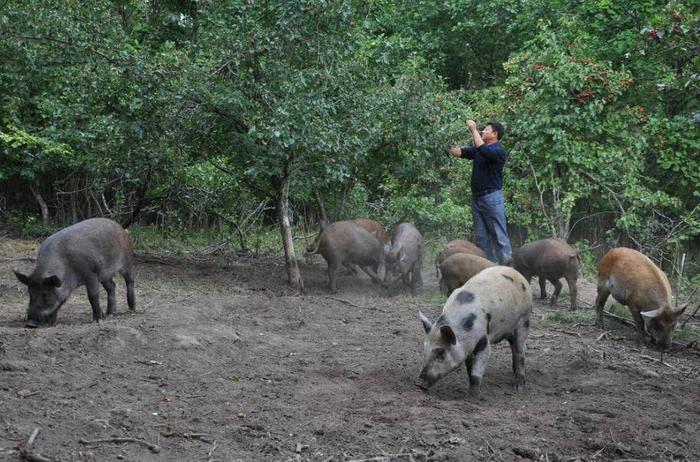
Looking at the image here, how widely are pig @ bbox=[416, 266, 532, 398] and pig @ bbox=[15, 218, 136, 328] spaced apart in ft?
13.4

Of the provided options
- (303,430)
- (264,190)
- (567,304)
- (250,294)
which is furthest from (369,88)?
(303,430)

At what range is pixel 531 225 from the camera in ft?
54.9

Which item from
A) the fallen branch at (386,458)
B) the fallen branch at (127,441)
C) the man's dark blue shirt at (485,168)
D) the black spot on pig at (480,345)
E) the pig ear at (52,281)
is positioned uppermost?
the man's dark blue shirt at (485,168)

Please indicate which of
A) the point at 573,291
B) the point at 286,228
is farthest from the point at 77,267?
the point at 573,291

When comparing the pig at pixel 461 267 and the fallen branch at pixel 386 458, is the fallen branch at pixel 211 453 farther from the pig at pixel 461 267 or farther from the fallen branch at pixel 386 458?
the pig at pixel 461 267

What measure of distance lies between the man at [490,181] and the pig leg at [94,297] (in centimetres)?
503

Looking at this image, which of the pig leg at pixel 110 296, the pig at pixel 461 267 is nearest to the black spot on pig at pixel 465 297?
the pig at pixel 461 267

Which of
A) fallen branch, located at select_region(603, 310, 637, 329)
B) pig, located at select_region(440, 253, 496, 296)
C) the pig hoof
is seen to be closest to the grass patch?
fallen branch, located at select_region(603, 310, 637, 329)

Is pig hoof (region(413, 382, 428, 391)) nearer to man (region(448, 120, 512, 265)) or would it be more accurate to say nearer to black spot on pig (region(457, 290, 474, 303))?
black spot on pig (region(457, 290, 474, 303))

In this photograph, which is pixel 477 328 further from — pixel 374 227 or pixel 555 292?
pixel 374 227

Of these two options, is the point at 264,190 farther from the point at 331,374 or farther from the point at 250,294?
the point at 331,374

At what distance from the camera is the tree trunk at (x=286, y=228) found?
1197 cm

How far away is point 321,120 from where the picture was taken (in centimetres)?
1095

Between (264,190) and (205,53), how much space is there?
237 cm
